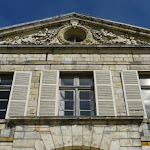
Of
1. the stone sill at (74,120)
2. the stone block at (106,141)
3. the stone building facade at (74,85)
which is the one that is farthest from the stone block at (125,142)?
the stone sill at (74,120)

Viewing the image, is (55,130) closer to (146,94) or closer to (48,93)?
(48,93)

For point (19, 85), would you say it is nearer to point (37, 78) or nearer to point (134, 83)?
point (37, 78)

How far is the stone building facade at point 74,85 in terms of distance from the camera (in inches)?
262

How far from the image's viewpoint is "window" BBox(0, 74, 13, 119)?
7.69 meters

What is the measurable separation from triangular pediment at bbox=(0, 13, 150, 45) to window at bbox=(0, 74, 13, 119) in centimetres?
161

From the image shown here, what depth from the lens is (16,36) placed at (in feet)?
32.6

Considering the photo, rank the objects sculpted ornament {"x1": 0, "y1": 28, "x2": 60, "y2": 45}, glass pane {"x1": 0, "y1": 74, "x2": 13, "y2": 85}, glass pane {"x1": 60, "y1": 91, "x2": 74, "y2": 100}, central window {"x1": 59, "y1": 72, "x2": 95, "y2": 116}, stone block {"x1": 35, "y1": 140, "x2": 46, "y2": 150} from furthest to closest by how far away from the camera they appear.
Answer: sculpted ornament {"x1": 0, "y1": 28, "x2": 60, "y2": 45}, glass pane {"x1": 0, "y1": 74, "x2": 13, "y2": 85}, glass pane {"x1": 60, "y1": 91, "x2": 74, "y2": 100}, central window {"x1": 59, "y1": 72, "x2": 95, "y2": 116}, stone block {"x1": 35, "y1": 140, "x2": 46, "y2": 150}

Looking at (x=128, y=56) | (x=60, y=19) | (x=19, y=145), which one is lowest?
(x=19, y=145)

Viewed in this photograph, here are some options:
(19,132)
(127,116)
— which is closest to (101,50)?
(127,116)

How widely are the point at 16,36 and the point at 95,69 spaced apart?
3.28 meters

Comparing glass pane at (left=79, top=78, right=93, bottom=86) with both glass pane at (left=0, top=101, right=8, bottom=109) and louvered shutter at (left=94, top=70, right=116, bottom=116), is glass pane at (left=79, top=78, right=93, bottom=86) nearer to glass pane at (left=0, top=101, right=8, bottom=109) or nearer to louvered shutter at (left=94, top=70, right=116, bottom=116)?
louvered shutter at (left=94, top=70, right=116, bottom=116)

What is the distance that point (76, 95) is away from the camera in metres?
8.02

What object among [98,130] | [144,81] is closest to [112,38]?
[144,81]

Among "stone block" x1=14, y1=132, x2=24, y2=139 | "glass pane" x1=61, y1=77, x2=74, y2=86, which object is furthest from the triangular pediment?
"stone block" x1=14, y1=132, x2=24, y2=139
